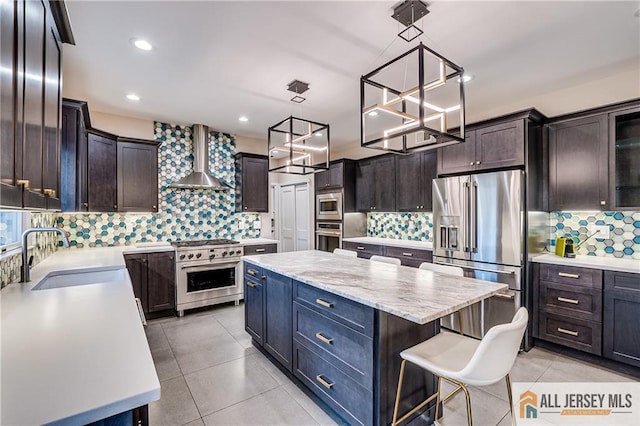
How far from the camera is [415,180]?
175 inches

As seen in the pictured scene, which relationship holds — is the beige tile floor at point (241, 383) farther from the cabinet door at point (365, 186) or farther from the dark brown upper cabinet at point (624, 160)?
the cabinet door at point (365, 186)

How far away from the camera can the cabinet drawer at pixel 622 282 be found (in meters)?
2.54

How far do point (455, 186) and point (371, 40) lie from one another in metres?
1.94

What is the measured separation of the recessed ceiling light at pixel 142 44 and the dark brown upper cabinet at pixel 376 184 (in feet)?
11.5

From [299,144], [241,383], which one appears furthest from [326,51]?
[241,383]

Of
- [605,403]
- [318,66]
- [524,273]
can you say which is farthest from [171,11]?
[605,403]

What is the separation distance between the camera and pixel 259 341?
2.88 meters

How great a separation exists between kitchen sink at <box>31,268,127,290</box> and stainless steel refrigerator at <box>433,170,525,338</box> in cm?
332

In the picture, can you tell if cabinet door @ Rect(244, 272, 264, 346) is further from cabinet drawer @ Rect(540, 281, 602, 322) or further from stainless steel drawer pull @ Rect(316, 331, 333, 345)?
cabinet drawer @ Rect(540, 281, 602, 322)

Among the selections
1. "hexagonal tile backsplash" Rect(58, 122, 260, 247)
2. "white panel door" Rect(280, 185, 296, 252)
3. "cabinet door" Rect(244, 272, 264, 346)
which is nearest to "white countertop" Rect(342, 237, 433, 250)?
"white panel door" Rect(280, 185, 296, 252)

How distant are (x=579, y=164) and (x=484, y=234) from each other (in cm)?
115

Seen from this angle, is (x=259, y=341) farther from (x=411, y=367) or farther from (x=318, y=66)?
(x=318, y=66)

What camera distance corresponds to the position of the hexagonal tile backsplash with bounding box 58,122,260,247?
4039 millimetres

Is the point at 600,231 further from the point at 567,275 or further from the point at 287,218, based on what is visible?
the point at 287,218
